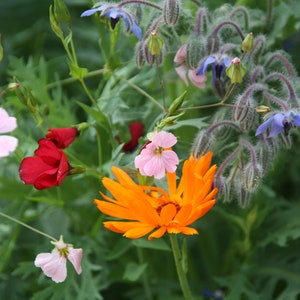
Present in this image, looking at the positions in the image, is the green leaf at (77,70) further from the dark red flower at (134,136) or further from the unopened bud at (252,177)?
the unopened bud at (252,177)

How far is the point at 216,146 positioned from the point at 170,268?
31 centimetres

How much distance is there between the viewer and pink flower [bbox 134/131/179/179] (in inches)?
31.7

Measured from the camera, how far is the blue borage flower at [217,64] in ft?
3.00

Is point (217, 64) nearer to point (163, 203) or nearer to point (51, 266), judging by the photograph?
point (163, 203)

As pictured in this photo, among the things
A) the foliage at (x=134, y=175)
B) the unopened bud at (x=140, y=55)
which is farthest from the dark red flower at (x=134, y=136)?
the unopened bud at (x=140, y=55)

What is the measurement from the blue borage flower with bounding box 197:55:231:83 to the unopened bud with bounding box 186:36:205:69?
0.08 feet

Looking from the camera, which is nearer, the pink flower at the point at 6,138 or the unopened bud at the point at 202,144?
the pink flower at the point at 6,138

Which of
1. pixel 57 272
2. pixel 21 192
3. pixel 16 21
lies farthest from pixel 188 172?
pixel 16 21

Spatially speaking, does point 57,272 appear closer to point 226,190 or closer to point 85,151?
point 226,190

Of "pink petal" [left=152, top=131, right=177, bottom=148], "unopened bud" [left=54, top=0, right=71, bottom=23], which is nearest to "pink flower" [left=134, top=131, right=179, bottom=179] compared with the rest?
"pink petal" [left=152, top=131, right=177, bottom=148]

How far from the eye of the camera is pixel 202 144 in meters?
0.91

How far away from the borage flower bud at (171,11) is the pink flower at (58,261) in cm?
30

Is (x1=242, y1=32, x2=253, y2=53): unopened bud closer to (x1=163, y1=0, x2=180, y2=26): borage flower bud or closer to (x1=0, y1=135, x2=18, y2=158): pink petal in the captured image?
(x1=163, y1=0, x2=180, y2=26): borage flower bud

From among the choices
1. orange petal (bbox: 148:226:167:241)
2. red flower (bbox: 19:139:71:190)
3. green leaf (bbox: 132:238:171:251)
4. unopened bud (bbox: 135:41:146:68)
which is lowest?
green leaf (bbox: 132:238:171:251)
